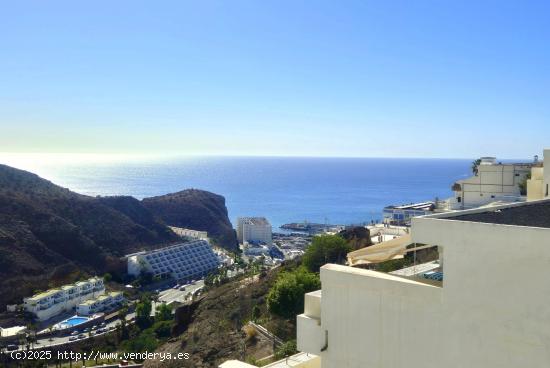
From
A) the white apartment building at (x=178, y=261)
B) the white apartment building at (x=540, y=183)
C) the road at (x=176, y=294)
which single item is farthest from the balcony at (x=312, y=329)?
the white apartment building at (x=178, y=261)

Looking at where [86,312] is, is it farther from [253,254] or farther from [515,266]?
[515,266]

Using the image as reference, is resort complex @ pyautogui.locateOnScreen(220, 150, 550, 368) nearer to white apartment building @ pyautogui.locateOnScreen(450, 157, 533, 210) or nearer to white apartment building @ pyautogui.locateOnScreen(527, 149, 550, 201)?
white apartment building @ pyautogui.locateOnScreen(527, 149, 550, 201)

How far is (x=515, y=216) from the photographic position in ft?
24.3

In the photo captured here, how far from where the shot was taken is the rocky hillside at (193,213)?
4092 inches

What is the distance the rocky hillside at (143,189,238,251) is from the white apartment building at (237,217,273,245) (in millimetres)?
2246

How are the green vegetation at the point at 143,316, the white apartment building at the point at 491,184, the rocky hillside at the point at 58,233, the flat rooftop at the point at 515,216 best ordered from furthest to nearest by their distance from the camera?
the rocky hillside at the point at 58,233 → the green vegetation at the point at 143,316 → the white apartment building at the point at 491,184 → the flat rooftop at the point at 515,216

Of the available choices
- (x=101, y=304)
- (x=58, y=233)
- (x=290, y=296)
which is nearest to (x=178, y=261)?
(x=58, y=233)

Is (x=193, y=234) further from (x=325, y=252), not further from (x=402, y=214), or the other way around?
(x=325, y=252)

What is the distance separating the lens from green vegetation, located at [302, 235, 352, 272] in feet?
88.0

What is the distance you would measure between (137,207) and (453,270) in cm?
8737

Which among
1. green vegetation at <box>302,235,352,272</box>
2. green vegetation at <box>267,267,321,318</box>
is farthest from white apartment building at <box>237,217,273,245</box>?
green vegetation at <box>267,267,321,318</box>

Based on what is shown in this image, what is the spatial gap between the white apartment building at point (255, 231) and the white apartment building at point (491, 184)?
219ft

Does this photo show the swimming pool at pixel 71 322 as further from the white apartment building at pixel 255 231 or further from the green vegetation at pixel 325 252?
the white apartment building at pixel 255 231

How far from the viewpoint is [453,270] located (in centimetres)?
634
